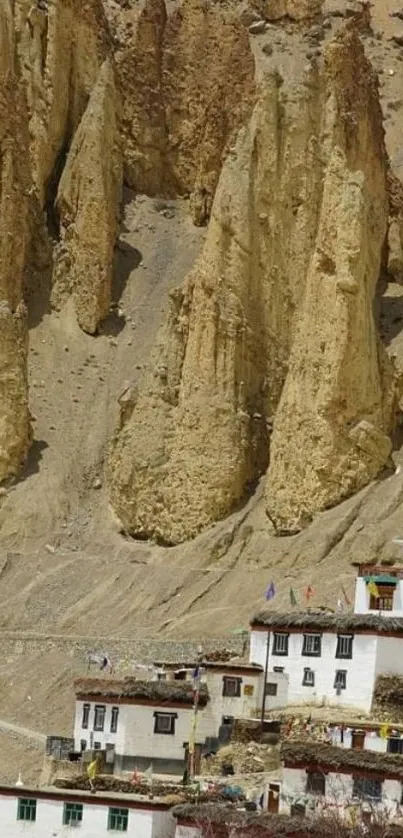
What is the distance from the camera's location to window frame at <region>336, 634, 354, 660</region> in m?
53.0

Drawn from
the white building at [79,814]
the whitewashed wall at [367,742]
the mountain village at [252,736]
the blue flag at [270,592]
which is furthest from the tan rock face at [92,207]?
the white building at [79,814]

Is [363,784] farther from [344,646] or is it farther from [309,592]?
[309,592]

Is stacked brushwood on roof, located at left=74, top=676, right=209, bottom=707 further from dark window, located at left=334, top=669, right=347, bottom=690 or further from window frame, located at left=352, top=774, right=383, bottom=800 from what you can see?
window frame, located at left=352, top=774, right=383, bottom=800

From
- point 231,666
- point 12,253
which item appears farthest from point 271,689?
point 12,253

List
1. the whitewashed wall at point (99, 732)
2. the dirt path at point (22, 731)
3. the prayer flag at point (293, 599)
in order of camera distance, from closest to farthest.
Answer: the whitewashed wall at point (99, 732)
the dirt path at point (22, 731)
the prayer flag at point (293, 599)

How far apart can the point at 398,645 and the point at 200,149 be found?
48.2 metres

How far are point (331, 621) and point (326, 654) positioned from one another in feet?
2.36

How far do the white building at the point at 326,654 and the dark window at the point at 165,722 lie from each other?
2259 millimetres

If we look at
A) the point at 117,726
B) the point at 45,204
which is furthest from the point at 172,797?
the point at 45,204

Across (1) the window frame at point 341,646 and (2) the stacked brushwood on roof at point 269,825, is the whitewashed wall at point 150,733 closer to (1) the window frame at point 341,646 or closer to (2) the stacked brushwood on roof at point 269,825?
(1) the window frame at point 341,646

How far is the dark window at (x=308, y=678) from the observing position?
53875 millimetres

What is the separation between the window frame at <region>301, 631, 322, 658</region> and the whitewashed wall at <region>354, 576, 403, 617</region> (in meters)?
2.47

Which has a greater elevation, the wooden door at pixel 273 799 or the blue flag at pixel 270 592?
the blue flag at pixel 270 592

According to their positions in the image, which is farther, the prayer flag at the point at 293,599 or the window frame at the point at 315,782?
the prayer flag at the point at 293,599
